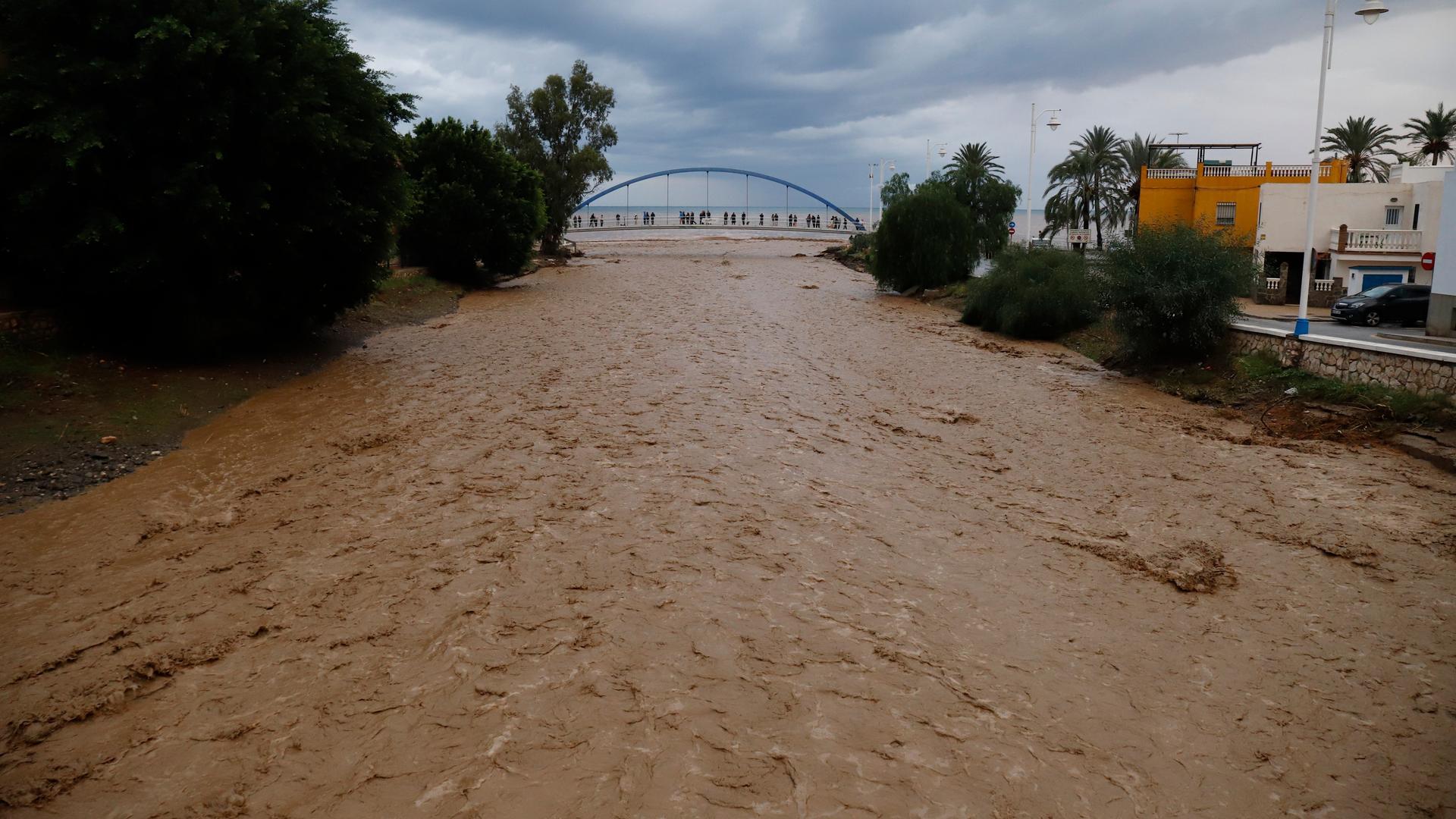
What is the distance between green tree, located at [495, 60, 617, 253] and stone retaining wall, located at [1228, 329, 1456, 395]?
45620 mm

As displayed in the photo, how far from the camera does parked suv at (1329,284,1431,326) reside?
2769 cm

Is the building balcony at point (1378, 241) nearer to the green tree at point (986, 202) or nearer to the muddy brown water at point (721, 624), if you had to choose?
the green tree at point (986, 202)

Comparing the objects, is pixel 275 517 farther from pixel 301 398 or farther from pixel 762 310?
pixel 762 310

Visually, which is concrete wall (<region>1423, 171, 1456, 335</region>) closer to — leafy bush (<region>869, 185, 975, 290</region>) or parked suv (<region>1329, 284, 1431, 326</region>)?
parked suv (<region>1329, 284, 1431, 326</region>)

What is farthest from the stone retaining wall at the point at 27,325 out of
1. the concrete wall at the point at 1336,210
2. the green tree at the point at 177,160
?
the concrete wall at the point at 1336,210

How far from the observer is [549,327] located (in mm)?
27750

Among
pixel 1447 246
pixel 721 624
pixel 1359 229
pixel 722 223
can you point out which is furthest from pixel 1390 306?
pixel 722 223

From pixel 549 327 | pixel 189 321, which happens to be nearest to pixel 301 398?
pixel 189 321

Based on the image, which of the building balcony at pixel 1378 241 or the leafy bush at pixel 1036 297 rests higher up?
the building balcony at pixel 1378 241

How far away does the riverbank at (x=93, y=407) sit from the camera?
10.7 m

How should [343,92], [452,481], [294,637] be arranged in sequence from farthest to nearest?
[343,92], [452,481], [294,637]

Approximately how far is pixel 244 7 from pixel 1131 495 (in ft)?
Answer: 54.9

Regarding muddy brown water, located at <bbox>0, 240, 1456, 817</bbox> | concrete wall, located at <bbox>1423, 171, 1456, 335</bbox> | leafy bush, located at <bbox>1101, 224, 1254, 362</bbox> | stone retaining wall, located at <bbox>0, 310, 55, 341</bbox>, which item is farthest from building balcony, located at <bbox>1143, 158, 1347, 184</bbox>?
stone retaining wall, located at <bbox>0, 310, 55, 341</bbox>

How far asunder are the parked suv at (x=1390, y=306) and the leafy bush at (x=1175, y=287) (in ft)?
36.3
